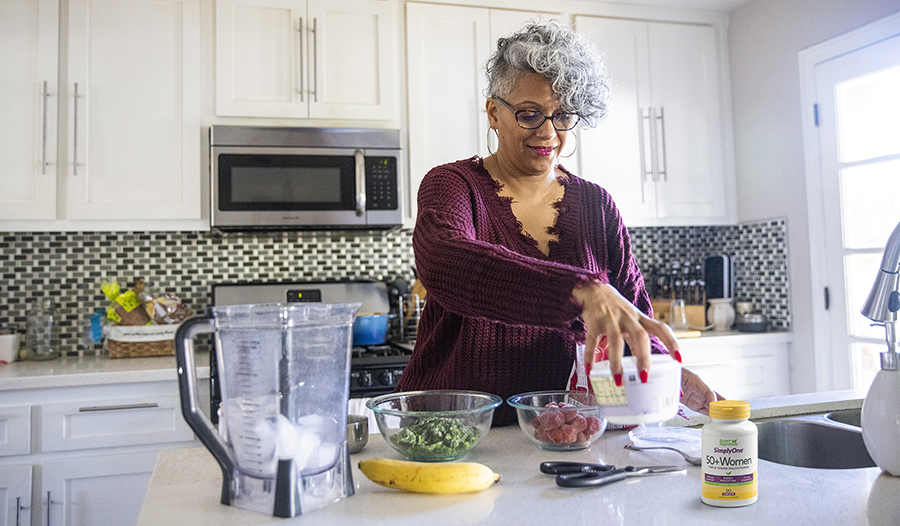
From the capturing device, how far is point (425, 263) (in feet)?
3.49

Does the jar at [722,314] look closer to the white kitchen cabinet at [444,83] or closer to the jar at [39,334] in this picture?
the white kitchen cabinet at [444,83]

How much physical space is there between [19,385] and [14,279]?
738 millimetres

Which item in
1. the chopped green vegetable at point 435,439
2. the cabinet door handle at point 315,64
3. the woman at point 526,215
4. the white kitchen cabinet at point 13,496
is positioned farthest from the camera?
the cabinet door handle at point 315,64

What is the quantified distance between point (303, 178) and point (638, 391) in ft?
6.59

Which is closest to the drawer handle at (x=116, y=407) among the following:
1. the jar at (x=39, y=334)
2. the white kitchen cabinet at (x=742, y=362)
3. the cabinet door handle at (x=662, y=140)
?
the jar at (x=39, y=334)

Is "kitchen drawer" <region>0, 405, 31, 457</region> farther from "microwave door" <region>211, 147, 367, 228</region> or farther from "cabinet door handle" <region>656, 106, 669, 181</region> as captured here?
"cabinet door handle" <region>656, 106, 669, 181</region>

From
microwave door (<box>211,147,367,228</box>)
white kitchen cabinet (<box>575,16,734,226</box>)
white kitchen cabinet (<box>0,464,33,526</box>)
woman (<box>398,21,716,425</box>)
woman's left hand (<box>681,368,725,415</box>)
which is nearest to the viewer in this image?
woman's left hand (<box>681,368,725,415</box>)

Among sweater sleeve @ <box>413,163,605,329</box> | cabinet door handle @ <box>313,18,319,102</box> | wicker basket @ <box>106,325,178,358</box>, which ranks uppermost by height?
cabinet door handle @ <box>313,18,319,102</box>

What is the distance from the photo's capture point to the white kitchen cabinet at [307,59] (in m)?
2.57

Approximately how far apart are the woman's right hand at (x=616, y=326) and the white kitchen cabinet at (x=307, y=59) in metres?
2.01

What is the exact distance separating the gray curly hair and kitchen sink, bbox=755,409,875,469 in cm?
72

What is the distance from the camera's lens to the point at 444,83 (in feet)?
9.14

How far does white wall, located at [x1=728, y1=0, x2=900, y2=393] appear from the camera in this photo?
2777 millimetres

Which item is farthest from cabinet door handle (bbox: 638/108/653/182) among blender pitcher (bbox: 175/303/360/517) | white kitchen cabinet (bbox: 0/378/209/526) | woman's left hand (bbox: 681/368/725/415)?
blender pitcher (bbox: 175/303/360/517)
